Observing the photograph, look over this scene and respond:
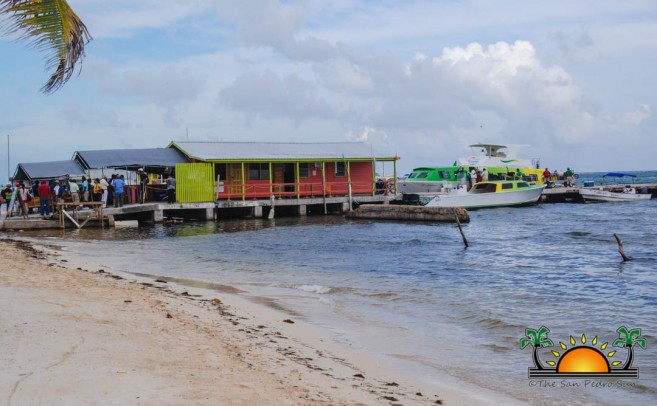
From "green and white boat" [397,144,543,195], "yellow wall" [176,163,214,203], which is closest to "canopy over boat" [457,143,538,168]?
"green and white boat" [397,144,543,195]

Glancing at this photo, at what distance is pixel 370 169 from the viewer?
41.2 meters

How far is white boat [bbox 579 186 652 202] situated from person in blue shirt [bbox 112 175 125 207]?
3613 centimetres

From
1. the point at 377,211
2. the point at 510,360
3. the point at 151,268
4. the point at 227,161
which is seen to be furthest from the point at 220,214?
the point at 510,360

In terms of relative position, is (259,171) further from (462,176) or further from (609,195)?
(609,195)

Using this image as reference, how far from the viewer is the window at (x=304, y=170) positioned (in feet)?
127

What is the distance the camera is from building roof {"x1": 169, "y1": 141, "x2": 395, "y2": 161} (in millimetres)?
35500

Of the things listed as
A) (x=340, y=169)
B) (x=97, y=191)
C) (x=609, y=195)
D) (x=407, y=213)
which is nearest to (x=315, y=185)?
(x=340, y=169)

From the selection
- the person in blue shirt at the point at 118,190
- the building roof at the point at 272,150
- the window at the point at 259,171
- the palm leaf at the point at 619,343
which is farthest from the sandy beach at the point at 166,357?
the window at the point at 259,171

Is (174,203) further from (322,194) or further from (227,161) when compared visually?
(322,194)

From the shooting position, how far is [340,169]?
40.0 meters

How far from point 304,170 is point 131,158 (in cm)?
1057

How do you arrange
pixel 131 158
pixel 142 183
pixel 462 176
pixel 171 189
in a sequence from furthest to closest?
pixel 462 176 < pixel 142 183 < pixel 171 189 < pixel 131 158

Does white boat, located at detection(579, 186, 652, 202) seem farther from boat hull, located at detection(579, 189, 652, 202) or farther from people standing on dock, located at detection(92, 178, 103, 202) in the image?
Result: people standing on dock, located at detection(92, 178, 103, 202)

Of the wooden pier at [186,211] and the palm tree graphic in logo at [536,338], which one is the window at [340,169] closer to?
the wooden pier at [186,211]
